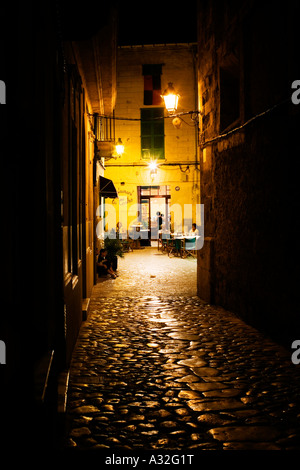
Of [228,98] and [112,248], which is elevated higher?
[228,98]

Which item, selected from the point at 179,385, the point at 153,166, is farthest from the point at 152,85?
the point at 179,385

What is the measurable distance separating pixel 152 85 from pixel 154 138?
9.49 feet

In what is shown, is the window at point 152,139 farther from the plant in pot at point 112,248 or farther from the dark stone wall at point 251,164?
the dark stone wall at point 251,164

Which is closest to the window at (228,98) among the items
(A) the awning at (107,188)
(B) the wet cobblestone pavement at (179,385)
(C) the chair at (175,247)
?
(B) the wet cobblestone pavement at (179,385)

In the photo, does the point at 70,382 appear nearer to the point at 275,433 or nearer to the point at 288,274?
the point at 275,433

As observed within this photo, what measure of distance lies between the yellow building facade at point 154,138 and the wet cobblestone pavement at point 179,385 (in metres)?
15.7

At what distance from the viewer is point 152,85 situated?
22.9 m

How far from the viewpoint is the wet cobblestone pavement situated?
3242 mm

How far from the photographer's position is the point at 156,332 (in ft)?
20.9

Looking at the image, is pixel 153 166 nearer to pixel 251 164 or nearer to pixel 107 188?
pixel 107 188

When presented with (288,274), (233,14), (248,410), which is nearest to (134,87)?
(233,14)

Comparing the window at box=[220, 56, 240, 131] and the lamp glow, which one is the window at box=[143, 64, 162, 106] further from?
the window at box=[220, 56, 240, 131]

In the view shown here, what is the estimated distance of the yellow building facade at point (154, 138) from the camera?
22.8 meters

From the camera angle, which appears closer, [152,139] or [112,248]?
[112,248]
